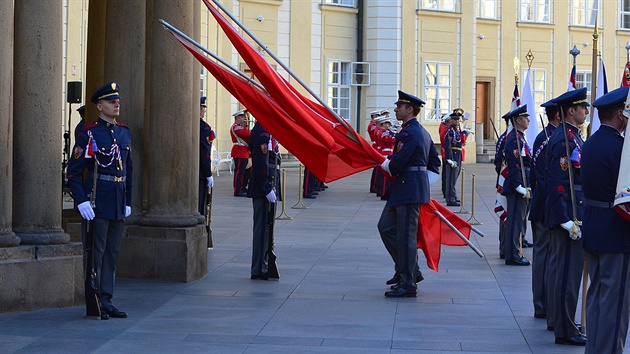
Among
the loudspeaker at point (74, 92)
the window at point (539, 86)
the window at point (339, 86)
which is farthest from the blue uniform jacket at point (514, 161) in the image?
the window at point (539, 86)

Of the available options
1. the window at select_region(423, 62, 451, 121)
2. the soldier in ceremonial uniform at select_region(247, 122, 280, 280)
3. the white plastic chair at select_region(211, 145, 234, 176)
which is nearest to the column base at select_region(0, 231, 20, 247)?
the soldier in ceremonial uniform at select_region(247, 122, 280, 280)

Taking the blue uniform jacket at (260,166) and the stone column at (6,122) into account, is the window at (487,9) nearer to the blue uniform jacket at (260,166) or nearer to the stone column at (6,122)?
the blue uniform jacket at (260,166)

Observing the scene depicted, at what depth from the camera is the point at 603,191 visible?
792 centimetres

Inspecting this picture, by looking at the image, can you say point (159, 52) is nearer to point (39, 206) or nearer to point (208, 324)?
point (39, 206)

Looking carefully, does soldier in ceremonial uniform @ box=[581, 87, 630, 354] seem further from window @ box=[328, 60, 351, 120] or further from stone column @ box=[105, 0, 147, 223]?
window @ box=[328, 60, 351, 120]

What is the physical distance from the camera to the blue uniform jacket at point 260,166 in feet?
43.4

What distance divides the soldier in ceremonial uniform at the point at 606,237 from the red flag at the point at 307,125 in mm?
4214

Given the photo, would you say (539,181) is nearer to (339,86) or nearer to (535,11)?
(339,86)

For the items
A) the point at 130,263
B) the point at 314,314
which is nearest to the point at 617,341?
the point at 314,314

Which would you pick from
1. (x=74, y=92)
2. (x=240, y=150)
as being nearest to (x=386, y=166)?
(x=74, y=92)

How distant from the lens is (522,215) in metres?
14.8

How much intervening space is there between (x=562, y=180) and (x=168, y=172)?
15.8 feet

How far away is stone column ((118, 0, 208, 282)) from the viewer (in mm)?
12609

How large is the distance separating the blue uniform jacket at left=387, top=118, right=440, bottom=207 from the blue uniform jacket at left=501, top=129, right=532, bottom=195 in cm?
286
